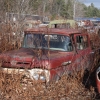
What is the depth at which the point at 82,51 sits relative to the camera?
22.6 feet

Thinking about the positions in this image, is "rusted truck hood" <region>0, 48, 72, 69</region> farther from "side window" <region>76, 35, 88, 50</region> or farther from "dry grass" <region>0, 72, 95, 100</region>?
"side window" <region>76, 35, 88, 50</region>

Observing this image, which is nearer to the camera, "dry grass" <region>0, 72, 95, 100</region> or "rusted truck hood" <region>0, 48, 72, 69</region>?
"dry grass" <region>0, 72, 95, 100</region>

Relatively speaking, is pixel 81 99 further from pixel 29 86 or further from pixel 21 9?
pixel 21 9

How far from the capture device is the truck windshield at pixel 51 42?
6449 mm

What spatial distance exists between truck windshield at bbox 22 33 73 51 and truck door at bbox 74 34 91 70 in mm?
314

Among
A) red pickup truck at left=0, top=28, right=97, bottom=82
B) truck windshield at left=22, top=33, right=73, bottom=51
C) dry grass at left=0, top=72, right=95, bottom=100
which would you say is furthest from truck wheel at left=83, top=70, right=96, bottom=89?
truck windshield at left=22, top=33, right=73, bottom=51

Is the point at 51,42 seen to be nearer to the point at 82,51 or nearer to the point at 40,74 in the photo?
the point at 82,51

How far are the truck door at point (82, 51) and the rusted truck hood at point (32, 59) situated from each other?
2.26ft

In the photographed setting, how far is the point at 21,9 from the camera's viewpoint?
1158 centimetres

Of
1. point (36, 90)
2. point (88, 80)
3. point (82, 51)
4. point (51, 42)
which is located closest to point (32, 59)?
point (36, 90)

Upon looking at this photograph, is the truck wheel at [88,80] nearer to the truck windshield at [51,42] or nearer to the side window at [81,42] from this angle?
the side window at [81,42]

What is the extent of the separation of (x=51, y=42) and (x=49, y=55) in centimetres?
80

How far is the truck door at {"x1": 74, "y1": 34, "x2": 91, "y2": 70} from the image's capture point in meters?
6.58

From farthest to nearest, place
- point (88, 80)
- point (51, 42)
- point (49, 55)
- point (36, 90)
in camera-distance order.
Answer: point (88, 80) → point (51, 42) → point (49, 55) → point (36, 90)
